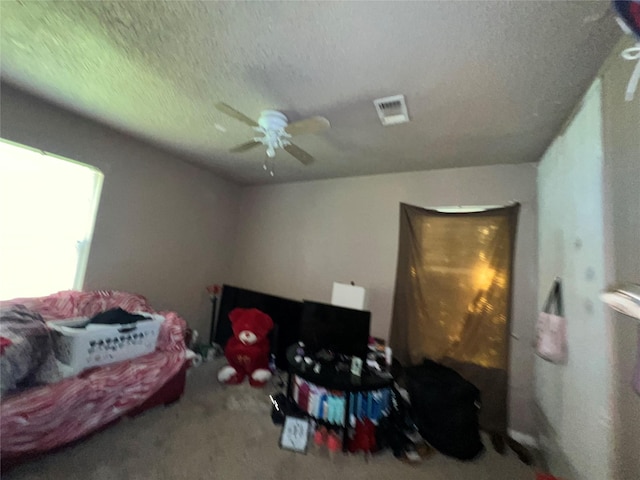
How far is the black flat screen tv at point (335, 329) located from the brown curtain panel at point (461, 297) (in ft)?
2.28

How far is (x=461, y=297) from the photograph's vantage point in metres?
2.42

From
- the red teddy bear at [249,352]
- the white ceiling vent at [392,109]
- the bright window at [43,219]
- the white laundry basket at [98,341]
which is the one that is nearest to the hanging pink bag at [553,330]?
the white ceiling vent at [392,109]

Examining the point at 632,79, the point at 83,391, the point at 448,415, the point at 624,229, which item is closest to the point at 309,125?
the point at 632,79

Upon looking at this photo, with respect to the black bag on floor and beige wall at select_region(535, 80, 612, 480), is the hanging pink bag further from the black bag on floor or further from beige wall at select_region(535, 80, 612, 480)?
the black bag on floor

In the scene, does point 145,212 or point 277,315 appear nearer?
point 145,212

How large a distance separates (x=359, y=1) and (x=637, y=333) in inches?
60.9

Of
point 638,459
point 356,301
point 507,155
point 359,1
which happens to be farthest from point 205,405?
point 507,155

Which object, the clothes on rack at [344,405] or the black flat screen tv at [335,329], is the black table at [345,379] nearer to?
the clothes on rack at [344,405]

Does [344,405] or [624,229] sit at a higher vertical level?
[624,229]

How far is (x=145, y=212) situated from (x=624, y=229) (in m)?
3.46

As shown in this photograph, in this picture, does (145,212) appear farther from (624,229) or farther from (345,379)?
(624,229)

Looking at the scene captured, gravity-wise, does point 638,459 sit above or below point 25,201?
below

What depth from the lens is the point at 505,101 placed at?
158cm

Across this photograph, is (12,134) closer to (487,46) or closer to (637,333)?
(487,46)
